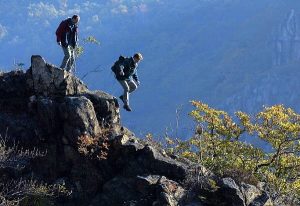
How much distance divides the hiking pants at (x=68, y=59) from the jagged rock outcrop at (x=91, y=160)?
2.42 metres

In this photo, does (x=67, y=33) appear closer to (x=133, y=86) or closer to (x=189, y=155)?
(x=133, y=86)

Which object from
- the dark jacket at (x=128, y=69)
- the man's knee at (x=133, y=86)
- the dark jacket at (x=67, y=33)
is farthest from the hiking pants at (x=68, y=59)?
the man's knee at (x=133, y=86)

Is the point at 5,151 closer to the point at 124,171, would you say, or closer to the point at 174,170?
the point at 124,171

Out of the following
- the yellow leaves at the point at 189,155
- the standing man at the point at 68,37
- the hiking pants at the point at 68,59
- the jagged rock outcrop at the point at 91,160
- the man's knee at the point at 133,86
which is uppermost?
the standing man at the point at 68,37

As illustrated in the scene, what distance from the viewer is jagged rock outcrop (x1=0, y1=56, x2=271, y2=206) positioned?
21.5m

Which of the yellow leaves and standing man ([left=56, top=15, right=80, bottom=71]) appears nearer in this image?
standing man ([left=56, top=15, right=80, bottom=71])

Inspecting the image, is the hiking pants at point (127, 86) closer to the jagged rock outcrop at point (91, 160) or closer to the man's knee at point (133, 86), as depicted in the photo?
the man's knee at point (133, 86)

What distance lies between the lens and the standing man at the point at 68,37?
26.2 m

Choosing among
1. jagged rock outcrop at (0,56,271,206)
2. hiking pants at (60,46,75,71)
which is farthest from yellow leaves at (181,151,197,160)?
hiking pants at (60,46,75,71)

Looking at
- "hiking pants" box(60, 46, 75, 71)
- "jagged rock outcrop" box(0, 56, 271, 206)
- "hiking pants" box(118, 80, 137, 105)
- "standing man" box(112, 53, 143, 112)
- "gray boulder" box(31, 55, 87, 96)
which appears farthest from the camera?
"hiking pants" box(60, 46, 75, 71)

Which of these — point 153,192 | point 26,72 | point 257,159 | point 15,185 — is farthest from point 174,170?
point 257,159

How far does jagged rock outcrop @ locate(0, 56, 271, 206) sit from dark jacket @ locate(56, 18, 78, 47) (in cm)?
251

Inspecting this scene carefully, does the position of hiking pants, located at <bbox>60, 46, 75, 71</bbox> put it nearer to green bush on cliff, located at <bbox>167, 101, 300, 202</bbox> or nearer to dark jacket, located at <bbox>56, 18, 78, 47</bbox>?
dark jacket, located at <bbox>56, 18, 78, 47</bbox>

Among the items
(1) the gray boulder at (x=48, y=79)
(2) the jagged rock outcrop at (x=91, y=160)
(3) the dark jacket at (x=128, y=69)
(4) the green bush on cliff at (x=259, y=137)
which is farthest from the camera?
(4) the green bush on cliff at (x=259, y=137)
